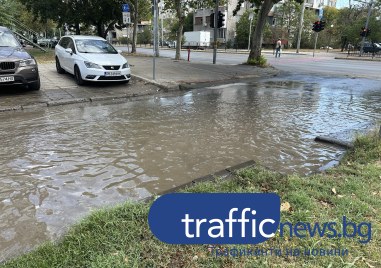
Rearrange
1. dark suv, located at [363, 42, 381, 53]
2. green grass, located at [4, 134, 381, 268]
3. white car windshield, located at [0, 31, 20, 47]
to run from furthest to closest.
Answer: dark suv, located at [363, 42, 381, 53] < white car windshield, located at [0, 31, 20, 47] < green grass, located at [4, 134, 381, 268]

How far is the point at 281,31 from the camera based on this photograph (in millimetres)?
55625

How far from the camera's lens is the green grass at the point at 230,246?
2527mm

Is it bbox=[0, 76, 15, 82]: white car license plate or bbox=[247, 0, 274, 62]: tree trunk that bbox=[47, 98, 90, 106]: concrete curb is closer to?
bbox=[0, 76, 15, 82]: white car license plate

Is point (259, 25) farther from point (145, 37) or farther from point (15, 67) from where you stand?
point (145, 37)

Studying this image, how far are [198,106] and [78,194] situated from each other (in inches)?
222

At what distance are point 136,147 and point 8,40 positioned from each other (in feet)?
22.5

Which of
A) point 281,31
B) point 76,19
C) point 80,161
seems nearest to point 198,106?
point 80,161

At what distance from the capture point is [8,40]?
9.70 m

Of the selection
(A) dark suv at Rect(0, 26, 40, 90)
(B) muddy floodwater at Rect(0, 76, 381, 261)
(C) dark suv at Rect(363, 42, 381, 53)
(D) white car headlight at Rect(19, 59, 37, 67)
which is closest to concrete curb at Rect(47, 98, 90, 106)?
(B) muddy floodwater at Rect(0, 76, 381, 261)

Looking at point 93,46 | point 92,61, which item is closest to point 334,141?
point 92,61

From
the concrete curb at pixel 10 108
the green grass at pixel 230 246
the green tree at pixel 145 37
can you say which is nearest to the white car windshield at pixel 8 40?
the concrete curb at pixel 10 108

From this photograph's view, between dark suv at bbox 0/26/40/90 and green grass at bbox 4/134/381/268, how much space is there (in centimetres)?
707

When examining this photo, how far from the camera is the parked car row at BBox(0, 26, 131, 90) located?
341 inches

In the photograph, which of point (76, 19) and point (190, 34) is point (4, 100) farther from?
point (190, 34)
